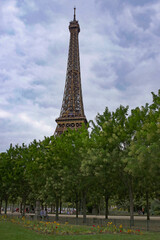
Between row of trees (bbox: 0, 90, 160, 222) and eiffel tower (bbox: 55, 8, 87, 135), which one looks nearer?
row of trees (bbox: 0, 90, 160, 222)

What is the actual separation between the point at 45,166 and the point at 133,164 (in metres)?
16.6

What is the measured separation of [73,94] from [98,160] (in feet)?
265

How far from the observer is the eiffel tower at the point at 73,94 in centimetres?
9138

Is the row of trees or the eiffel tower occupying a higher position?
the eiffel tower

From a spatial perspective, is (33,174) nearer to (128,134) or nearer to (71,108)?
(128,134)

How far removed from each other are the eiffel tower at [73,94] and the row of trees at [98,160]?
47.4 m

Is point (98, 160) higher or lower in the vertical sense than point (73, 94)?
lower

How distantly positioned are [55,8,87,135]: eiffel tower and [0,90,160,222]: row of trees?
4744 cm

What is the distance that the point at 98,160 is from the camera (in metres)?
24.6

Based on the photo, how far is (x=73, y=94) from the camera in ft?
341

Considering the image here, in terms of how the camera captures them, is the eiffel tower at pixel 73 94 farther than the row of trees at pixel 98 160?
Yes

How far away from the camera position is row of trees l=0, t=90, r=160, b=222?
2084 centimetres

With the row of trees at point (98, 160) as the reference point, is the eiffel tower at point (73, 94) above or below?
above

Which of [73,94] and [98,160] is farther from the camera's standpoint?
[73,94]
